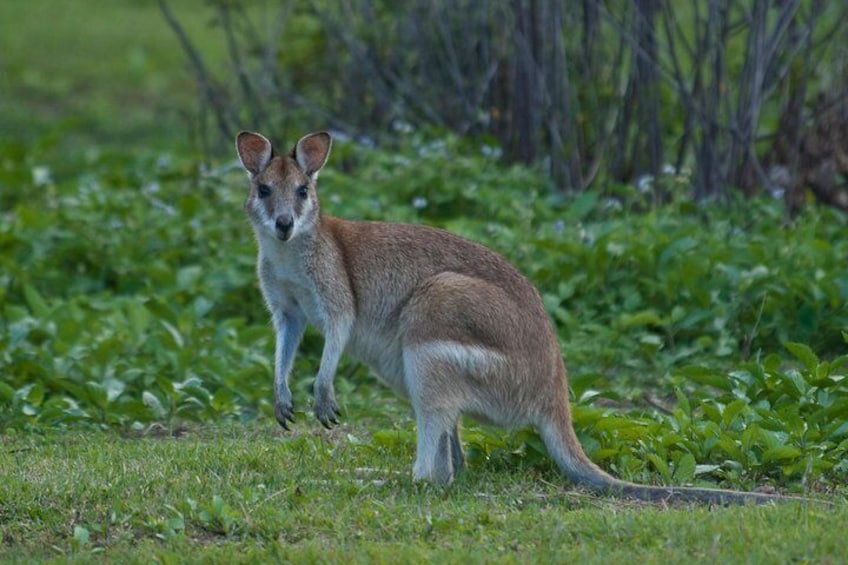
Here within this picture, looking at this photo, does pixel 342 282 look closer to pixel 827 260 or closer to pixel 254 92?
pixel 827 260

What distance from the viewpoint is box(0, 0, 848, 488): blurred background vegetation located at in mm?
6551

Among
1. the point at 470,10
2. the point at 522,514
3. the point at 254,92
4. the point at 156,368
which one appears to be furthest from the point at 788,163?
the point at 522,514

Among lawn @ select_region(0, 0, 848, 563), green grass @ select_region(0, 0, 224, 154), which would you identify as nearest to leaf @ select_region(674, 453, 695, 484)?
lawn @ select_region(0, 0, 848, 563)

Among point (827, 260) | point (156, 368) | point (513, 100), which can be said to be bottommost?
point (156, 368)

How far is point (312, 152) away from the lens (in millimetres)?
6109

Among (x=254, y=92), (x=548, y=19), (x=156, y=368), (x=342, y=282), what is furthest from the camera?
(x=254, y=92)

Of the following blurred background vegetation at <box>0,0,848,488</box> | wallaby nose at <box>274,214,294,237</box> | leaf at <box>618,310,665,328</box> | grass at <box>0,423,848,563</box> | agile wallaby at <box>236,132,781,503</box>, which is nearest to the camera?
grass at <box>0,423,848,563</box>

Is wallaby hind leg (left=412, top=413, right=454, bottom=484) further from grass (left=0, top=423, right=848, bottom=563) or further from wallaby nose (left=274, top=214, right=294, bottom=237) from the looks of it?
wallaby nose (left=274, top=214, right=294, bottom=237)

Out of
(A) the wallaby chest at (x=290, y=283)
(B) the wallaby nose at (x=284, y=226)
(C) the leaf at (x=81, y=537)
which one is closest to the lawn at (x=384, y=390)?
(C) the leaf at (x=81, y=537)

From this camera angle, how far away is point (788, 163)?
9930 millimetres

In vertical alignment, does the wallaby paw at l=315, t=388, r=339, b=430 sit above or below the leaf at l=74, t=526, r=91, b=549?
above

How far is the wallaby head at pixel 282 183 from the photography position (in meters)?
5.92

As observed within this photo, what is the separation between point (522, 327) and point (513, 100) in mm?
4801

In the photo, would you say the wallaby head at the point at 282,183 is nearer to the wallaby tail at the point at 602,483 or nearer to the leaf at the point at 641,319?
the wallaby tail at the point at 602,483
